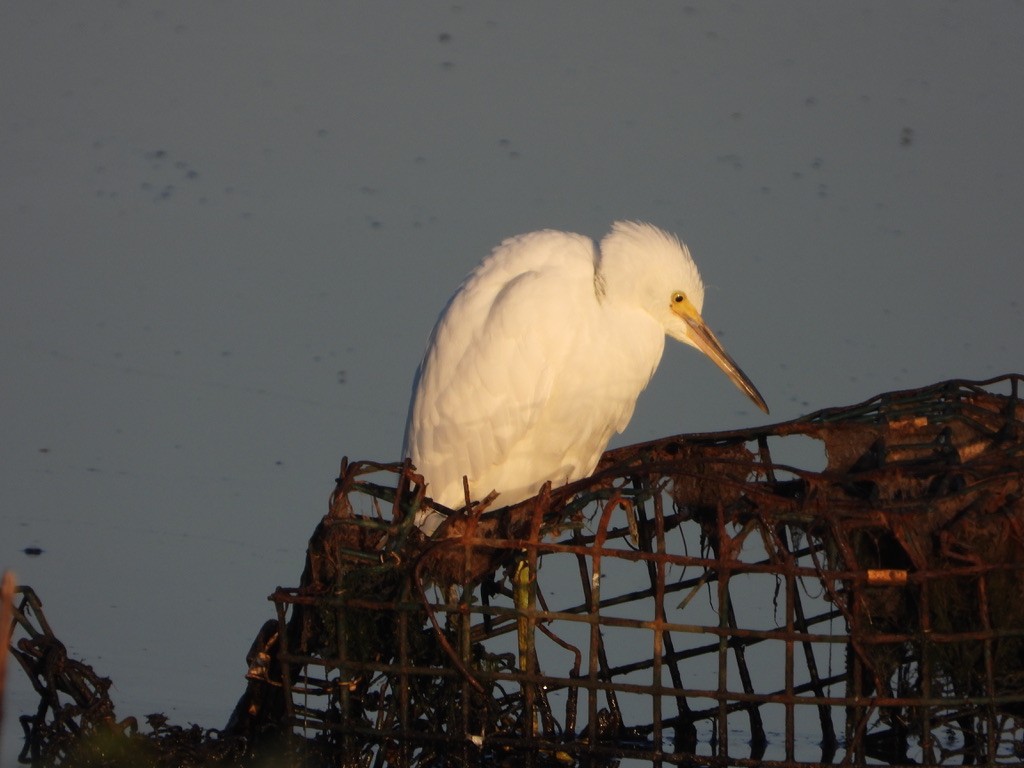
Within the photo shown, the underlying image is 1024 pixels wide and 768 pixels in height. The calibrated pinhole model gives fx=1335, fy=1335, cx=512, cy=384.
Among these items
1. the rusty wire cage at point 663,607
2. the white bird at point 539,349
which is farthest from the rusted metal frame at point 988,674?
the white bird at point 539,349

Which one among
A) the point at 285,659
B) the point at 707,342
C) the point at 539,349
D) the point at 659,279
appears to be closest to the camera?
the point at 285,659

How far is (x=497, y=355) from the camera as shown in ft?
→ 14.3

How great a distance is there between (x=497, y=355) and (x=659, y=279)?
61cm

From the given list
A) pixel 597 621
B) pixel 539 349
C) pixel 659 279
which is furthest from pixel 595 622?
pixel 659 279

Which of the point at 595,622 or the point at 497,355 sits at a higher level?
the point at 497,355

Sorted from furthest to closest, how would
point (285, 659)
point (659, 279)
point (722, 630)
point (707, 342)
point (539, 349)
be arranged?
point (707, 342) → point (659, 279) → point (539, 349) → point (285, 659) → point (722, 630)

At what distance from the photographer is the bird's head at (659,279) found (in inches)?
174

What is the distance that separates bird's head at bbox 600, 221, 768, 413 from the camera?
4.42m

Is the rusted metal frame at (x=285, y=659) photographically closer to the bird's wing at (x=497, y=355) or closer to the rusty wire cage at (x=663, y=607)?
the rusty wire cage at (x=663, y=607)

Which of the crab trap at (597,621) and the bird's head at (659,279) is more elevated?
the bird's head at (659,279)

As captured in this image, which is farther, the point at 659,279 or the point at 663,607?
the point at 659,279

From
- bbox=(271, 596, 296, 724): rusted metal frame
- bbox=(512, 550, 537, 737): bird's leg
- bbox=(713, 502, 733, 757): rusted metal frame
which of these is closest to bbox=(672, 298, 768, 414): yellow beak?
bbox=(512, 550, 537, 737): bird's leg

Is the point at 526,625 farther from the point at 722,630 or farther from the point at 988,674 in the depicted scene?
the point at 988,674

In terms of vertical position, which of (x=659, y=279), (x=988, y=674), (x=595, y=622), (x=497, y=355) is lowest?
(x=988, y=674)
